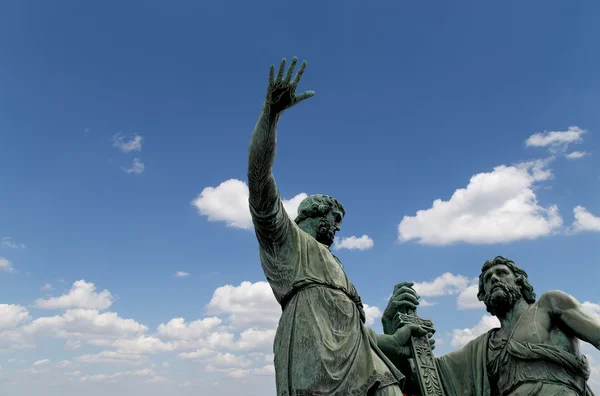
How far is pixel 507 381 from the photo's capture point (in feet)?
20.8

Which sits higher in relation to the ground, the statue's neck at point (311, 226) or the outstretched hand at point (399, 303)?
the statue's neck at point (311, 226)

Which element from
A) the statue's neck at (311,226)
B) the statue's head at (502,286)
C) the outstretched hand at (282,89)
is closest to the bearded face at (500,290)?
the statue's head at (502,286)

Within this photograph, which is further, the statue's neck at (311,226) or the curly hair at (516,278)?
the curly hair at (516,278)

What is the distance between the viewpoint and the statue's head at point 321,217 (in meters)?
6.21

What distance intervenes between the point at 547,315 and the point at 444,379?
4.72ft

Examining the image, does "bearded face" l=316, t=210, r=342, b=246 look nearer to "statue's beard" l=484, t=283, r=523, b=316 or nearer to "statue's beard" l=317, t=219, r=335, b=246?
"statue's beard" l=317, t=219, r=335, b=246

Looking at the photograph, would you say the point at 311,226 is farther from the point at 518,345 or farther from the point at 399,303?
the point at 518,345

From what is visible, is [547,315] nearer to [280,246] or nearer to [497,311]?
[497,311]

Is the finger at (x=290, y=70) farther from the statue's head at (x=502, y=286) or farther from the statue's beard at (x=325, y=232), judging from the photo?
the statue's head at (x=502, y=286)

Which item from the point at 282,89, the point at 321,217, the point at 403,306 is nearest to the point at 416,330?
the point at 403,306

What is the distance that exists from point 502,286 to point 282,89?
Answer: 383 centimetres

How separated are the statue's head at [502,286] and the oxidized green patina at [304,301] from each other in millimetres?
2154

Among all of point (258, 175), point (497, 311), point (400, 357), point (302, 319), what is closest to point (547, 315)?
point (497, 311)

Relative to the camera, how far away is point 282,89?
16.6ft
